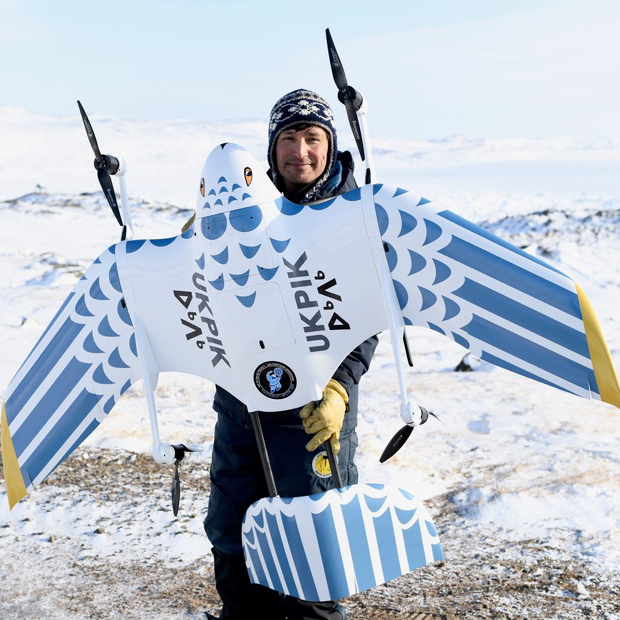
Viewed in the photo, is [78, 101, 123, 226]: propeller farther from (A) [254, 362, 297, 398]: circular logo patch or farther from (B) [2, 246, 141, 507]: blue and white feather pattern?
(A) [254, 362, 297, 398]: circular logo patch

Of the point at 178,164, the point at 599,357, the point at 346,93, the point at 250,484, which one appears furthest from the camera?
the point at 178,164

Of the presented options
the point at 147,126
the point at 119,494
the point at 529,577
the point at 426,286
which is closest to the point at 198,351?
the point at 426,286

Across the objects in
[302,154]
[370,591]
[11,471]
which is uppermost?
[302,154]

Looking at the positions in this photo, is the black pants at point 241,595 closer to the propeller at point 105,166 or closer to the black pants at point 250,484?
the black pants at point 250,484

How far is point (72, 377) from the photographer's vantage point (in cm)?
232

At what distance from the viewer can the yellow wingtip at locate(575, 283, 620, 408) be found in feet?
5.72

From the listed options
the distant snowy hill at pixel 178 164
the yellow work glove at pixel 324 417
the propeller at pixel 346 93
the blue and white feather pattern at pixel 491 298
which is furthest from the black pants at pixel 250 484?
the distant snowy hill at pixel 178 164

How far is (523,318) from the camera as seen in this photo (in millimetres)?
1806

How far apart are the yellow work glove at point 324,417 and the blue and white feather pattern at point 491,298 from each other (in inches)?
13.1

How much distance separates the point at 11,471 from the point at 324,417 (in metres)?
1.10

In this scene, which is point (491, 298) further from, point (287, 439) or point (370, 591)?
point (370, 591)

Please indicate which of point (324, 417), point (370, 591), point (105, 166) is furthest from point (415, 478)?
point (105, 166)

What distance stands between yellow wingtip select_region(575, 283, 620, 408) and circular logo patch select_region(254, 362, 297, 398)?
0.76 m

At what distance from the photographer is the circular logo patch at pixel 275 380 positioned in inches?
80.2
